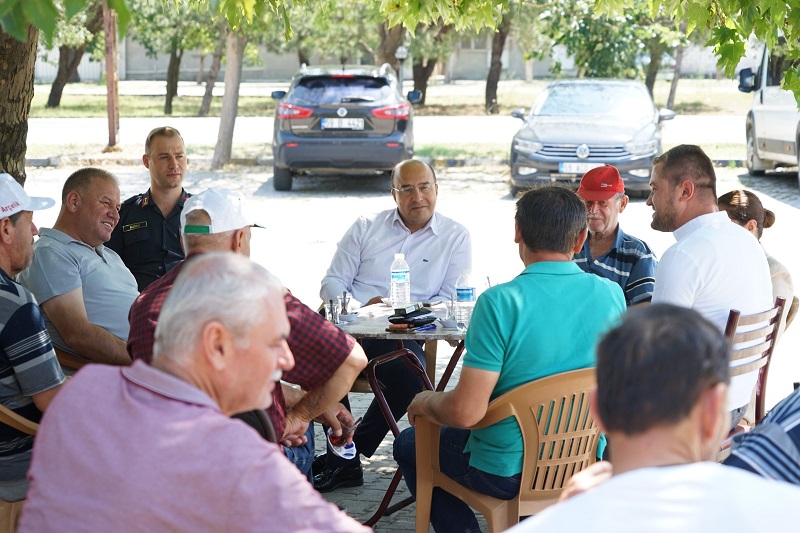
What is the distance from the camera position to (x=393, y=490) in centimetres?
505

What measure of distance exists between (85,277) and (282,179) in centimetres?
1223

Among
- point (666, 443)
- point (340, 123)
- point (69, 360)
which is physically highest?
point (666, 443)

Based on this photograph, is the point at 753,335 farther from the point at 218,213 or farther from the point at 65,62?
the point at 65,62

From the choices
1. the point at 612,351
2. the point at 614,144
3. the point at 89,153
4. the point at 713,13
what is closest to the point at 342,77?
the point at 614,144

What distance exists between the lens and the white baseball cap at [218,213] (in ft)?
13.0

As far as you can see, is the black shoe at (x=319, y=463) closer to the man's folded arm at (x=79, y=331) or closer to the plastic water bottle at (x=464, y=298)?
the plastic water bottle at (x=464, y=298)

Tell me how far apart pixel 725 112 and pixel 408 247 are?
3233 centimetres

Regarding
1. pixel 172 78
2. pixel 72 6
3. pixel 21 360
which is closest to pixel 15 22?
pixel 72 6

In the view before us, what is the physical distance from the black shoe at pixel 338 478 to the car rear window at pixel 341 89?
11757 mm

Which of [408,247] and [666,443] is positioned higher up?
[666,443]

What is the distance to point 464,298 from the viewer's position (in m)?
5.71

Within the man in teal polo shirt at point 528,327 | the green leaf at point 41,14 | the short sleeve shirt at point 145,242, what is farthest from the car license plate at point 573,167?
the green leaf at point 41,14

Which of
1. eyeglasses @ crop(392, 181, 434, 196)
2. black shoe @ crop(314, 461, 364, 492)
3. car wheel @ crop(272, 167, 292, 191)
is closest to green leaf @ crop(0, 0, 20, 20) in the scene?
black shoe @ crop(314, 461, 364, 492)

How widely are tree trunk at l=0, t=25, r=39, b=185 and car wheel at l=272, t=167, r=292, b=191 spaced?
11.1 m
